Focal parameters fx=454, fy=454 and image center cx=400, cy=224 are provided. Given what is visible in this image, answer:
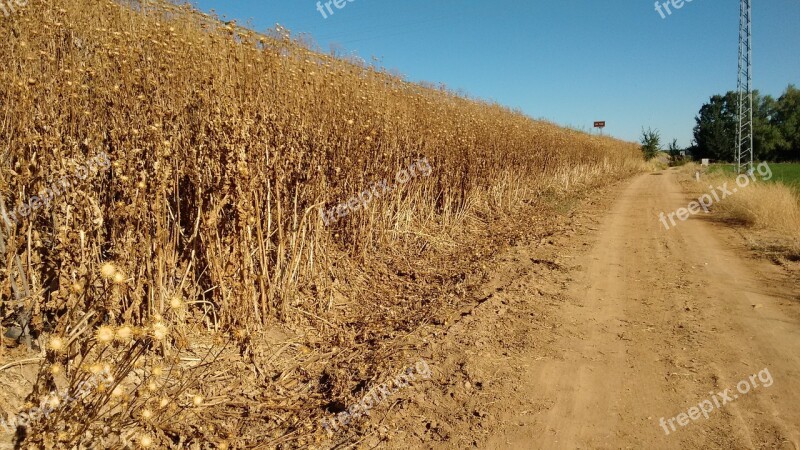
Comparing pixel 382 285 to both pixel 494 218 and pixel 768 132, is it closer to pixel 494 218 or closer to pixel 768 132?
pixel 494 218

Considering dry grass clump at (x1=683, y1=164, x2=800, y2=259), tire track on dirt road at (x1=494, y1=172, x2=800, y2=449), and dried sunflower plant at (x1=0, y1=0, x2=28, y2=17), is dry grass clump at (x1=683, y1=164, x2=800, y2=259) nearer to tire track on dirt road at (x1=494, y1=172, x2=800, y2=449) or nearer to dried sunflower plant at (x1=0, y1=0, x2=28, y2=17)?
tire track on dirt road at (x1=494, y1=172, x2=800, y2=449)

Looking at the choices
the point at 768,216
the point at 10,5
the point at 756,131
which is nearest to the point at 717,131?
the point at 756,131

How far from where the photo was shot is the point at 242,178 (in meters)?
3.18

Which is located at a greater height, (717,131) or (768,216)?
(717,131)

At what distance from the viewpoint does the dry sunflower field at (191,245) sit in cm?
224

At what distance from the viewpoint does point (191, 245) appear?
3447mm

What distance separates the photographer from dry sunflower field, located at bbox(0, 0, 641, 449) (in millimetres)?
2240

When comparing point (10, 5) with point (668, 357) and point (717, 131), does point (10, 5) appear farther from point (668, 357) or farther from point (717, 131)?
point (717, 131)

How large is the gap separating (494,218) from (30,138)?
26.6ft

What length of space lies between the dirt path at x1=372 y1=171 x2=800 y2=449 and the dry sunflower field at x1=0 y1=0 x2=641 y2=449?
48 centimetres

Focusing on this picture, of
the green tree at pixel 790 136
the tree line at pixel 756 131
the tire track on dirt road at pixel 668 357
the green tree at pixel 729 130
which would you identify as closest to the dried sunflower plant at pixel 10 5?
the tire track on dirt road at pixel 668 357

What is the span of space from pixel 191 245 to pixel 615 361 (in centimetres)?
337

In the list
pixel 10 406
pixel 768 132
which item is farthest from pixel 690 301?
pixel 768 132

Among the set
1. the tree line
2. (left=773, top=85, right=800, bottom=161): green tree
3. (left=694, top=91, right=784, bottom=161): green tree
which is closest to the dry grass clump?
the tree line
